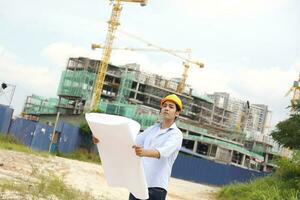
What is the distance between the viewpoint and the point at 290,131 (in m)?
19.8

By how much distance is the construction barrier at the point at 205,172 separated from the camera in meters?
28.9

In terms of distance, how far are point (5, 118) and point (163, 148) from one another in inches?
827

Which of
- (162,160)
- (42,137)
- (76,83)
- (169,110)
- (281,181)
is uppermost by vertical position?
(76,83)

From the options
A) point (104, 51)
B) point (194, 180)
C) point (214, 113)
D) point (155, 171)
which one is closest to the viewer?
point (155, 171)

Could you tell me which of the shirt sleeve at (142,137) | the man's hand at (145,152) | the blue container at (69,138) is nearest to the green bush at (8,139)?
the blue container at (69,138)

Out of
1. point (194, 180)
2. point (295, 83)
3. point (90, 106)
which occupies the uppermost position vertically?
point (295, 83)

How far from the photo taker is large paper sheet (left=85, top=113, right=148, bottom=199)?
3.18 meters

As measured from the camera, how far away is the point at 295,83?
224 ft

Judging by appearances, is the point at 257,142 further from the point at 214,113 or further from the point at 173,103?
the point at 173,103

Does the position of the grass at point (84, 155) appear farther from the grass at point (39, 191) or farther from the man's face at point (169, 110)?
the man's face at point (169, 110)

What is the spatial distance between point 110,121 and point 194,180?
26.0 meters

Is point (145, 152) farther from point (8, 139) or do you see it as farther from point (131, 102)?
point (131, 102)

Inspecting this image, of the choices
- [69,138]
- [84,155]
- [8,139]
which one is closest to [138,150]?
[8,139]

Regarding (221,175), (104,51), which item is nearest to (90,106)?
(104,51)
